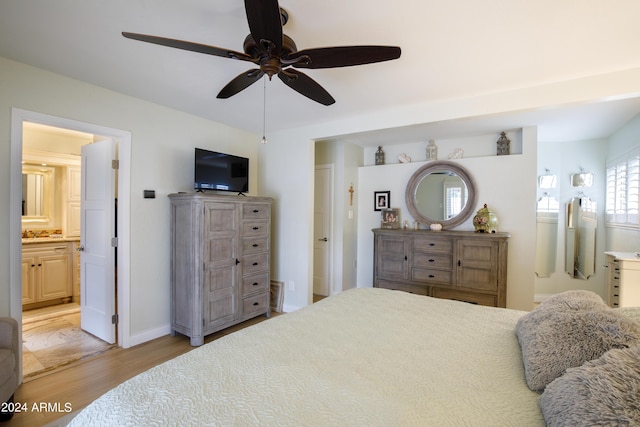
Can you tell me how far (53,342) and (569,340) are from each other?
4100 mm

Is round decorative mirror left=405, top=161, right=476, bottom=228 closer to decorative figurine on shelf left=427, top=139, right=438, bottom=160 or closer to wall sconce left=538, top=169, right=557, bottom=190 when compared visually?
decorative figurine on shelf left=427, top=139, right=438, bottom=160

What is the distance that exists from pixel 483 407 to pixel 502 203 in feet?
11.4

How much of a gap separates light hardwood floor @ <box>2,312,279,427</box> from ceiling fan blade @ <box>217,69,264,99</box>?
2330 mm

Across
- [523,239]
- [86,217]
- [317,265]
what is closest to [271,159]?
[317,265]

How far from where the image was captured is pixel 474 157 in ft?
13.3

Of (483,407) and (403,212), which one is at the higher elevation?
(403,212)

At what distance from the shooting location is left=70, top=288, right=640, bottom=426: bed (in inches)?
37.0

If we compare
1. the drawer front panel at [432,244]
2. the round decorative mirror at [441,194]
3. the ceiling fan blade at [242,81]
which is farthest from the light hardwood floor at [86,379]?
the round decorative mirror at [441,194]

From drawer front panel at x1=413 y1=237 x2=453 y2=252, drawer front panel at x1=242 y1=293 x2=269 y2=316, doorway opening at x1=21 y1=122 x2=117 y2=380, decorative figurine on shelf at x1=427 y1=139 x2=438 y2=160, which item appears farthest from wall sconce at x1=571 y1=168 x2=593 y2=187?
doorway opening at x1=21 y1=122 x2=117 y2=380

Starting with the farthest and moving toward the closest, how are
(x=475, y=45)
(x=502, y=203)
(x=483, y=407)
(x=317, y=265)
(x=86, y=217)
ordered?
(x=317, y=265)
(x=502, y=203)
(x=86, y=217)
(x=475, y=45)
(x=483, y=407)

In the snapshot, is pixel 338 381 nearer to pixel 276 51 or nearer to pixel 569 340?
pixel 569 340

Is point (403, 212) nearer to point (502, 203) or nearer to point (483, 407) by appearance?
point (502, 203)

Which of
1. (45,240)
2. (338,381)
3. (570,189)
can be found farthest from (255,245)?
(570,189)

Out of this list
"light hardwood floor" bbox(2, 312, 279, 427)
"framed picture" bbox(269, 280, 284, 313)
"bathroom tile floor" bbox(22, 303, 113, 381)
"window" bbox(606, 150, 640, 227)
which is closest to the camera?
"light hardwood floor" bbox(2, 312, 279, 427)
